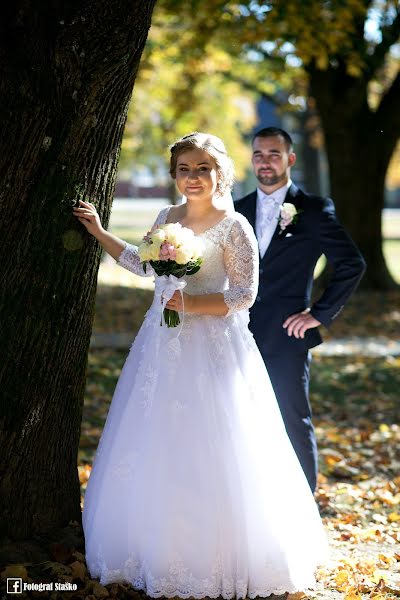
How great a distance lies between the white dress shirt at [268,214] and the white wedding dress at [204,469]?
4.48 ft

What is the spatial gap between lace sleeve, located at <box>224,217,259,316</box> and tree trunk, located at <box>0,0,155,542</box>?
2.22 feet

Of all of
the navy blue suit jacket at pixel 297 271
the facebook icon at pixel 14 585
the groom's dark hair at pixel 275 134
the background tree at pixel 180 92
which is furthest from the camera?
the background tree at pixel 180 92

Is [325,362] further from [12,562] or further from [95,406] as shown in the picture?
[12,562]

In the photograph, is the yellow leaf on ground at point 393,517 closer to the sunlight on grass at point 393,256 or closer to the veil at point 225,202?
the veil at point 225,202

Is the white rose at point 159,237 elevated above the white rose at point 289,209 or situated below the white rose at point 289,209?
below

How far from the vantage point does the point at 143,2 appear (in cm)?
434

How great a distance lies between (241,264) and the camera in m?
4.48

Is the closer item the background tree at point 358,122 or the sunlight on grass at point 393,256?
the background tree at point 358,122

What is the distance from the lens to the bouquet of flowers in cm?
422

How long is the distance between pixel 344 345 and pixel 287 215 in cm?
726

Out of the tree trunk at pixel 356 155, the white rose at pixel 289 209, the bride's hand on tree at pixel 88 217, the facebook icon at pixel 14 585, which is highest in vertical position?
the tree trunk at pixel 356 155

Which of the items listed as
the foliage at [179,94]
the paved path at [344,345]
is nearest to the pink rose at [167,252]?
the paved path at [344,345]

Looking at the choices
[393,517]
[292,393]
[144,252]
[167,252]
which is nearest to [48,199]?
[144,252]

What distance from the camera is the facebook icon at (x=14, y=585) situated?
4.14m
